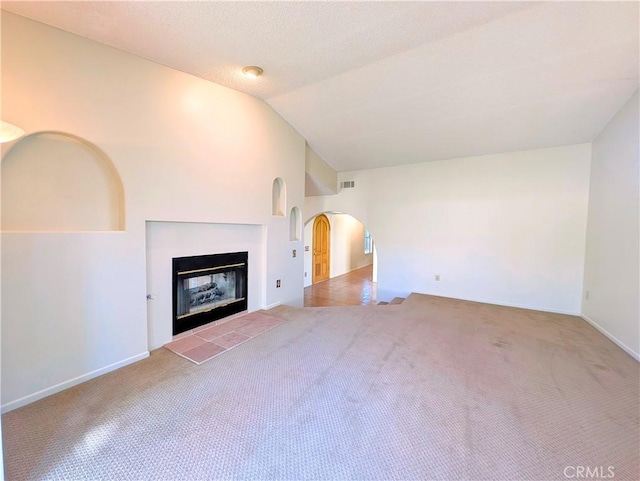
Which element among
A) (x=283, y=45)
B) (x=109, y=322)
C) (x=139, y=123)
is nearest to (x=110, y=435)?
(x=109, y=322)

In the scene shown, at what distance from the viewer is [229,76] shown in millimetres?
2977

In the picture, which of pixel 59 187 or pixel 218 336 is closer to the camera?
pixel 59 187

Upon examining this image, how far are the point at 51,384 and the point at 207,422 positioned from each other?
4.32 feet

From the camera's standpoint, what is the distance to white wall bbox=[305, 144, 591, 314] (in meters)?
4.10

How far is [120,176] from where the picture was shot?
2350mm

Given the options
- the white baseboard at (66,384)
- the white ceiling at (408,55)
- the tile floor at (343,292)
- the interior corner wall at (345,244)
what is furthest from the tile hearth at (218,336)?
the interior corner wall at (345,244)

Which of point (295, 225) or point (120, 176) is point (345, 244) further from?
point (120, 176)

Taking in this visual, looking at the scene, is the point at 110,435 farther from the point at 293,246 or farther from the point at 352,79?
the point at 352,79

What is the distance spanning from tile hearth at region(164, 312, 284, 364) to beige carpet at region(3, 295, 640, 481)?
0.45ft

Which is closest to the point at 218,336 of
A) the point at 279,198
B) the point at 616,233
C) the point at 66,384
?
the point at 66,384

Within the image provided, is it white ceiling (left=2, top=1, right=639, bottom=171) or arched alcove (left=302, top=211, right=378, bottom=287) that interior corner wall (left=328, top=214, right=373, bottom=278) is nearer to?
arched alcove (left=302, top=211, right=378, bottom=287)

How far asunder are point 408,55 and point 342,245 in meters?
6.98

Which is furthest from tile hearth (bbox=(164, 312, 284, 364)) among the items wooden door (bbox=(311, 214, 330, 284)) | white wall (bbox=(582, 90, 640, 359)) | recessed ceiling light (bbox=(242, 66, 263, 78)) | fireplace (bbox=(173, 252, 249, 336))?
wooden door (bbox=(311, 214, 330, 284))

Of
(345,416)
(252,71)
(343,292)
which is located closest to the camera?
Result: (345,416)
